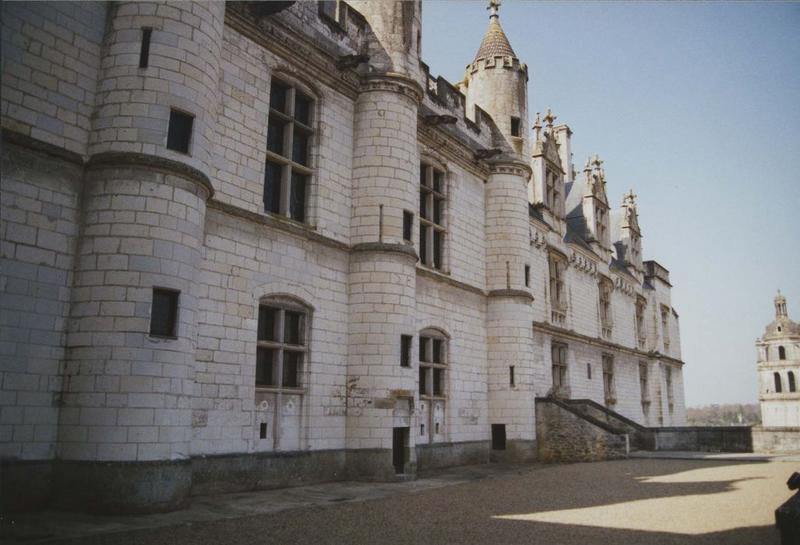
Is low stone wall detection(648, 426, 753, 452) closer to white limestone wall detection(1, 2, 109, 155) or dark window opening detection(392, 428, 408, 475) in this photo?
dark window opening detection(392, 428, 408, 475)

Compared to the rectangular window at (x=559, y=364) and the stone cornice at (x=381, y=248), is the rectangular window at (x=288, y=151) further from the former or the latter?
the rectangular window at (x=559, y=364)

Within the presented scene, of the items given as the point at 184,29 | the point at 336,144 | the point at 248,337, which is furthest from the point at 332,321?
the point at 184,29

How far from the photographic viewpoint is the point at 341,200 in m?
14.2

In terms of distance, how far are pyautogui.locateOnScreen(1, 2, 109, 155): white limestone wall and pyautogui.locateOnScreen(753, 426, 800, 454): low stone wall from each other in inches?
931

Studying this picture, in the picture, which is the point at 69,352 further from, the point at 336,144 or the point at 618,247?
the point at 618,247

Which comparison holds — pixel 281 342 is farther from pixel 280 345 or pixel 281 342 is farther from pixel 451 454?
pixel 451 454

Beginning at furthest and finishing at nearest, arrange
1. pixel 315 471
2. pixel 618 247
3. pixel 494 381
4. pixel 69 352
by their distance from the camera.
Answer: pixel 618 247 → pixel 494 381 → pixel 315 471 → pixel 69 352

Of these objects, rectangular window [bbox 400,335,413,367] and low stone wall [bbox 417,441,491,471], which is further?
low stone wall [bbox 417,441,491,471]

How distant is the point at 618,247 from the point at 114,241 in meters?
32.0

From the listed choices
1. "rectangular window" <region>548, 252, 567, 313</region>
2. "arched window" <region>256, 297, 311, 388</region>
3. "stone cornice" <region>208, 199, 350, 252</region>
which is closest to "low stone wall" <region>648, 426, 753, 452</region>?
"rectangular window" <region>548, 252, 567, 313</region>

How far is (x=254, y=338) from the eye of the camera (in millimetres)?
11438

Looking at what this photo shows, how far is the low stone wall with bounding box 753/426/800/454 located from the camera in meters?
21.9

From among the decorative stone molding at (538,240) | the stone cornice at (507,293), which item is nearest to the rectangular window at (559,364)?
the decorative stone molding at (538,240)

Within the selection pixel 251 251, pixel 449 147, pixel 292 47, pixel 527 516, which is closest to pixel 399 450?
pixel 527 516
